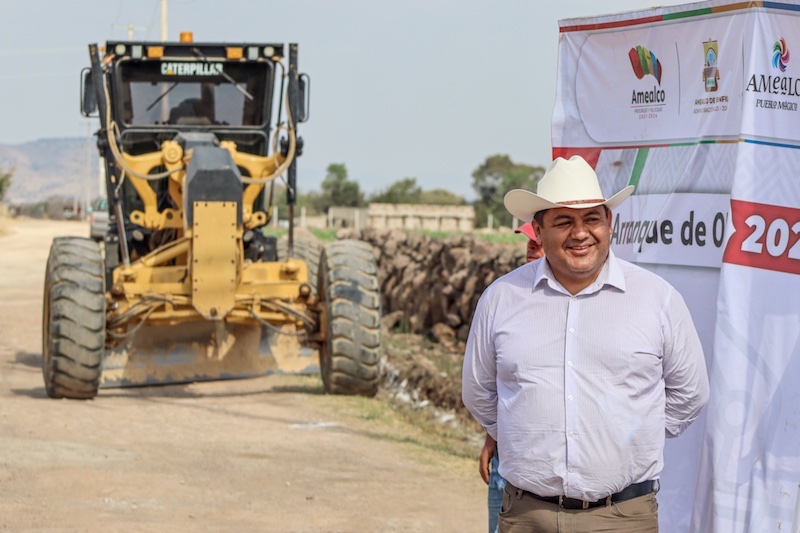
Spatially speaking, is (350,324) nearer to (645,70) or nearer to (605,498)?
(645,70)

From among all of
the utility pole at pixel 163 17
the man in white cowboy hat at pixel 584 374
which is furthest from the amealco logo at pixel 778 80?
the utility pole at pixel 163 17

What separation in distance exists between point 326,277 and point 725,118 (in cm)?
713

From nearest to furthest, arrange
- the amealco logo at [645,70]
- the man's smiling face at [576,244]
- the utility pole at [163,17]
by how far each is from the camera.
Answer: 1. the man's smiling face at [576,244]
2. the amealco logo at [645,70]
3. the utility pole at [163,17]

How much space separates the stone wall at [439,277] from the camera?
17.1 m

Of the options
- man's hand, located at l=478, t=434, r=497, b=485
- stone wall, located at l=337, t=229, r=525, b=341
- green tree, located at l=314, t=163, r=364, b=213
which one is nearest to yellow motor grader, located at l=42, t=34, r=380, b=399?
stone wall, located at l=337, t=229, r=525, b=341

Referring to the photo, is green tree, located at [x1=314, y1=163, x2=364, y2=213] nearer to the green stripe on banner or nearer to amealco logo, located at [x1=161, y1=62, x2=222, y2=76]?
amealco logo, located at [x1=161, y1=62, x2=222, y2=76]

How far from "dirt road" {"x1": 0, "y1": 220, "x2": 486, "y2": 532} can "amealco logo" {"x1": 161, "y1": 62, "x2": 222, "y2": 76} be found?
9.96 feet

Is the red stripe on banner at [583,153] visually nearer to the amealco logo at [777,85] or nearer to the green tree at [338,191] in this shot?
the amealco logo at [777,85]

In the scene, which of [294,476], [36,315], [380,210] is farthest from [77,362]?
[380,210]

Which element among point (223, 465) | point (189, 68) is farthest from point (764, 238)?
point (189, 68)

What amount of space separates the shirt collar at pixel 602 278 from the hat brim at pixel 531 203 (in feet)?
0.61

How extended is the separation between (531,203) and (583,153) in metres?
1.29

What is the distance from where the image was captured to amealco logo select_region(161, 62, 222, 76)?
12391 mm

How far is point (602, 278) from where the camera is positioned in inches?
165
